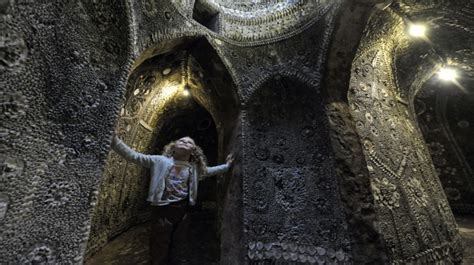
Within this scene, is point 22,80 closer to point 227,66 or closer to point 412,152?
point 227,66

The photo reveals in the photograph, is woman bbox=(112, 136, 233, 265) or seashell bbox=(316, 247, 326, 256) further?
seashell bbox=(316, 247, 326, 256)

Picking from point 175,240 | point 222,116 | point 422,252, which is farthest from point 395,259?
point 222,116

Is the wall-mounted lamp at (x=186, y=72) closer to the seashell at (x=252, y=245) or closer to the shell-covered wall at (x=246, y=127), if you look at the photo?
the shell-covered wall at (x=246, y=127)

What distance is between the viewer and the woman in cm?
198

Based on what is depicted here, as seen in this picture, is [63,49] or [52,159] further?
[63,49]

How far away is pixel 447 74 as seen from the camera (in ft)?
13.0

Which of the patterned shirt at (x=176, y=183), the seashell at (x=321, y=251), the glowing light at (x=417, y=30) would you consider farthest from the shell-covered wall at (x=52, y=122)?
the glowing light at (x=417, y=30)

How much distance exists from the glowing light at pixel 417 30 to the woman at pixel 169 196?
10.0ft

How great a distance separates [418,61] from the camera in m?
3.40

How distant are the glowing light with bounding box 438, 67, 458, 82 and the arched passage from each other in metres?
3.46

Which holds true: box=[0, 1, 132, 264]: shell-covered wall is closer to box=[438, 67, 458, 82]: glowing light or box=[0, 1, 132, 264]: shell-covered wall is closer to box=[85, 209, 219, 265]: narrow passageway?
box=[85, 209, 219, 265]: narrow passageway

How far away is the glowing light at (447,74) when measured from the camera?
3.76 m

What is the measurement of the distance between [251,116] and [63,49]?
6.32ft

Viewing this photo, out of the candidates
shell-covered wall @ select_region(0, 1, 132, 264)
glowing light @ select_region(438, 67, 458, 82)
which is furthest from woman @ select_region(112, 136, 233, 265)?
glowing light @ select_region(438, 67, 458, 82)
